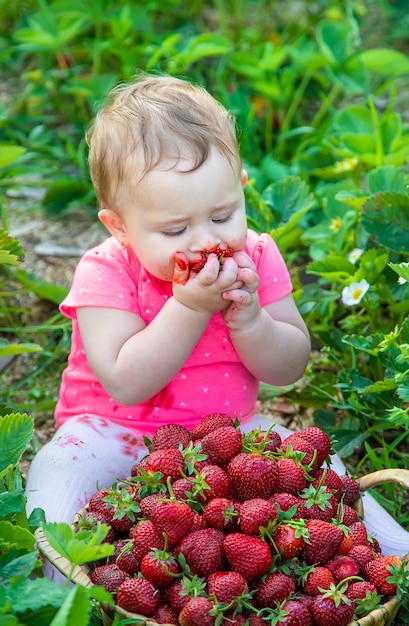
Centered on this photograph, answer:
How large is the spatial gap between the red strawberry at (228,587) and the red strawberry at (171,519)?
88 millimetres

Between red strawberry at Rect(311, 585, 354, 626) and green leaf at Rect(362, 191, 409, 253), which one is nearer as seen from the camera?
red strawberry at Rect(311, 585, 354, 626)

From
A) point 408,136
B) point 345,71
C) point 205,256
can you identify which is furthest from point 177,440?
point 345,71

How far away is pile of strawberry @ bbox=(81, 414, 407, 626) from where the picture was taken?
4.35 feet

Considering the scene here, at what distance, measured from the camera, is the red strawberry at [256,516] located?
4.51 ft

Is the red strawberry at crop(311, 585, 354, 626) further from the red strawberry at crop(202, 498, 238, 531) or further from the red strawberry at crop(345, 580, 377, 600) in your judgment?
the red strawberry at crop(202, 498, 238, 531)

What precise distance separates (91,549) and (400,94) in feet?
8.16

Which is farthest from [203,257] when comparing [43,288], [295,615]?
[43,288]

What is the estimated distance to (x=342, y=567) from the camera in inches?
54.6

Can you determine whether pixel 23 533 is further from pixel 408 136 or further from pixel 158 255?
pixel 408 136

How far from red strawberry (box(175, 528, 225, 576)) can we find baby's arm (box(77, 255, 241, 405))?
37cm

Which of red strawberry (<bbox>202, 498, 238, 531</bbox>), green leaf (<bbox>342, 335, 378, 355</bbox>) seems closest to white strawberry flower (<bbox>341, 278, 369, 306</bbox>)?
green leaf (<bbox>342, 335, 378, 355</bbox>)

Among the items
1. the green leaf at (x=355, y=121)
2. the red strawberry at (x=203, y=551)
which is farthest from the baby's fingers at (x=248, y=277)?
the green leaf at (x=355, y=121)

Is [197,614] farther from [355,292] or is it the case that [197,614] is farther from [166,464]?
[355,292]

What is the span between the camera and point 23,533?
4.47ft
